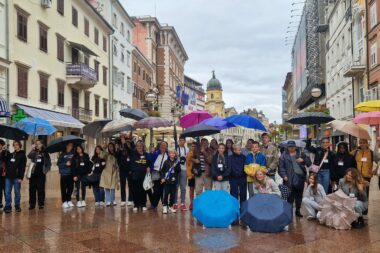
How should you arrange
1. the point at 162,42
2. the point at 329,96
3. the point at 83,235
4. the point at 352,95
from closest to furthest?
the point at 83,235
the point at 352,95
the point at 329,96
the point at 162,42

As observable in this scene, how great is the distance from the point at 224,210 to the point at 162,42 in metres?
59.7

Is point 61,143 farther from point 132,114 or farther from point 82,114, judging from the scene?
point 82,114

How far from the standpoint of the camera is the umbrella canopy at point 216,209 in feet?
27.8

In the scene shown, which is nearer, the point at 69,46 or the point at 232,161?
the point at 232,161

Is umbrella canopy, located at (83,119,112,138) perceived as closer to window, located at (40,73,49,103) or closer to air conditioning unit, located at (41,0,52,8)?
window, located at (40,73,49,103)

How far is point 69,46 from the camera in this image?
31.1 meters

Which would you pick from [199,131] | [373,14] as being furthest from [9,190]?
[373,14]

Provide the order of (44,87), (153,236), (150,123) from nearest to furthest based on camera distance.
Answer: (153,236), (150,123), (44,87)

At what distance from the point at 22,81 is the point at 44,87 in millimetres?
2964

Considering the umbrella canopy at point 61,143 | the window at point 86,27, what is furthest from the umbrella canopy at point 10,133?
the window at point 86,27

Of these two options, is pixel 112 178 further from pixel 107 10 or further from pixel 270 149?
pixel 107 10

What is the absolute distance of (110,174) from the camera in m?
11.2

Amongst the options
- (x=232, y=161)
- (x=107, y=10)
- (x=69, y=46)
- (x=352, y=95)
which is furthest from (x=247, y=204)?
(x=107, y=10)

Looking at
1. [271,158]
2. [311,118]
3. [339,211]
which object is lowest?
[339,211]
